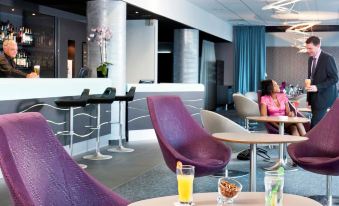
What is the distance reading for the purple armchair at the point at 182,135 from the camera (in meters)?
4.57

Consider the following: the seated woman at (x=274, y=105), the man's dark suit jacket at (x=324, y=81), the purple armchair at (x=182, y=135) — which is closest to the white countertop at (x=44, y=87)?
the purple armchair at (x=182, y=135)

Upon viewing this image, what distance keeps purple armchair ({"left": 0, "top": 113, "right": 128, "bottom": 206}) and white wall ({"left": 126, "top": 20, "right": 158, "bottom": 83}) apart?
9887mm

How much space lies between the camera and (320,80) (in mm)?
6316

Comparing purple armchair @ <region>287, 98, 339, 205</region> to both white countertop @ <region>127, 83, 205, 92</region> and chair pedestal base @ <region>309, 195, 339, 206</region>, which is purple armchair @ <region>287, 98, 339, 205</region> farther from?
white countertop @ <region>127, 83, 205, 92</region>

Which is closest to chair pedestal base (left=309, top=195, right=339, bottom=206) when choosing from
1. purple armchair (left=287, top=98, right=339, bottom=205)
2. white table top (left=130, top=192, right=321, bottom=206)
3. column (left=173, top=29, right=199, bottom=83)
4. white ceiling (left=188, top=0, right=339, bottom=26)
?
purple armchair (left=287, top=98, right=339, bottom=205)

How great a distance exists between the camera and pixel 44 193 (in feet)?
7.61

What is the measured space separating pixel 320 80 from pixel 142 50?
6773 mm

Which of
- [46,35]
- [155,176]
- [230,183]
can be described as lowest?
[155,176]

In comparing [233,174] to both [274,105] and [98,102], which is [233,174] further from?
[98,102]

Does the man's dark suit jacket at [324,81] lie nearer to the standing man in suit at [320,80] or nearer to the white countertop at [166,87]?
the standing man in suit at [320,80]

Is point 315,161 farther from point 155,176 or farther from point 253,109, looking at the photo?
point 253,109

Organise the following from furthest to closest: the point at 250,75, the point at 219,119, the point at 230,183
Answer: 1. the point at 250,75
2. the point at 219,119
3. the point at 230,183

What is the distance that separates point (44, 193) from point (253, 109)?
7208mm

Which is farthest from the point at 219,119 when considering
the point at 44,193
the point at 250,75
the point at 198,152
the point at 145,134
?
the point at 250,75
